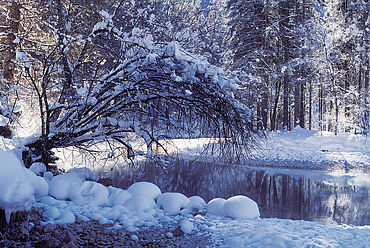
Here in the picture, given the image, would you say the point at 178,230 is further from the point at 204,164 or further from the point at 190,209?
the point at 204,164

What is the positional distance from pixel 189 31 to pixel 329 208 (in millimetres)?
5991

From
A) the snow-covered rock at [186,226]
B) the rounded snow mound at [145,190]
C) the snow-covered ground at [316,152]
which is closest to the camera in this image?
the snow-covered rock at [186,226]

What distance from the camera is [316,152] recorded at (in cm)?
1642

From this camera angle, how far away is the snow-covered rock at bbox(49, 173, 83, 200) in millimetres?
5559

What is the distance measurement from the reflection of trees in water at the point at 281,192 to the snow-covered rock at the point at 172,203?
0.79 metres

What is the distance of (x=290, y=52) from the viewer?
20656mm

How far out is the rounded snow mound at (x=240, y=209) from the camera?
19.0 ft

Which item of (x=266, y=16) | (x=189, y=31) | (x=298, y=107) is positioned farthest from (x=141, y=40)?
(x=298, y=107)

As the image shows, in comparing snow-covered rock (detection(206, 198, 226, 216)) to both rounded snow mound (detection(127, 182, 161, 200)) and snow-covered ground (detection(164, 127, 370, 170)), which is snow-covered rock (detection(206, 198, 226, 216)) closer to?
rounded snow mound (detection(127, 182, 161, 200))

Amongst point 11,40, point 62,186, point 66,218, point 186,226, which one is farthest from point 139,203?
point 11,40

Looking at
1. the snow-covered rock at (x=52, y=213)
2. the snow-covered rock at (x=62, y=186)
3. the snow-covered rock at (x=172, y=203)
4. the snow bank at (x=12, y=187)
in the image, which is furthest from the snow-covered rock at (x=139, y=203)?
the snow bank at (x=12, y=187)

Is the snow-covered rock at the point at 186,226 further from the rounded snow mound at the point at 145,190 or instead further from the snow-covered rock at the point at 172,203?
the rounded snow mound at the point at 145,190

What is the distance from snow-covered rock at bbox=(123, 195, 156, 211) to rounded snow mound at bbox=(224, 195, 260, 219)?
4.46 ft

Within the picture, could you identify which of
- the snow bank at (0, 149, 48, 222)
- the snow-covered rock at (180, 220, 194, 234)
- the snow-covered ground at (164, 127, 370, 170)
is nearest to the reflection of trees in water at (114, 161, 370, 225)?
the snow-covered rock at (180, 220, 194, 234)
